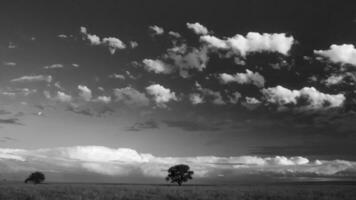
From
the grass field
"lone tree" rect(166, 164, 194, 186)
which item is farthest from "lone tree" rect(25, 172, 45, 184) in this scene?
the grass field

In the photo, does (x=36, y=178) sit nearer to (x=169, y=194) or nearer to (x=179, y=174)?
(x=179, y=174)

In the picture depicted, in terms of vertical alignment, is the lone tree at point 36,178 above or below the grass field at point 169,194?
above

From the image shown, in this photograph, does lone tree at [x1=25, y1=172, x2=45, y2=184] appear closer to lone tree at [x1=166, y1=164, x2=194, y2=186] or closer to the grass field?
lone tree at [x1=166, y1=164, x2=194, y2=186]

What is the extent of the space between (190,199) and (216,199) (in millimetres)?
2505

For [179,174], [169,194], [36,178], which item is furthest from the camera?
[36,178]

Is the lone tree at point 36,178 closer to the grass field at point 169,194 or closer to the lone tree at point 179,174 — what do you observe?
the lone tree at point 179,174

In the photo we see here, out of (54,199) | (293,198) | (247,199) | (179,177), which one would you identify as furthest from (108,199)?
(179,177)

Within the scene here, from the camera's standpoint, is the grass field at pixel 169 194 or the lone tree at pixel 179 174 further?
the lone tree at pixel 179 174

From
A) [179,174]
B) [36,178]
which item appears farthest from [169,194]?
[36,178]

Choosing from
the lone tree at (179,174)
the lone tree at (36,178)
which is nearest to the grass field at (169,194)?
the lone tree at (179,174)

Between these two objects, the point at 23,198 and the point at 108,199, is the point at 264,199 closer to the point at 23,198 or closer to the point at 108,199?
the point at 108,199

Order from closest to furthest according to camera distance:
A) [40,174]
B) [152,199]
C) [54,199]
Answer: [54,199]
[152,199]
[40,174]

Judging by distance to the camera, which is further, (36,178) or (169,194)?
(36,178)

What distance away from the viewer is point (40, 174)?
145 meters
